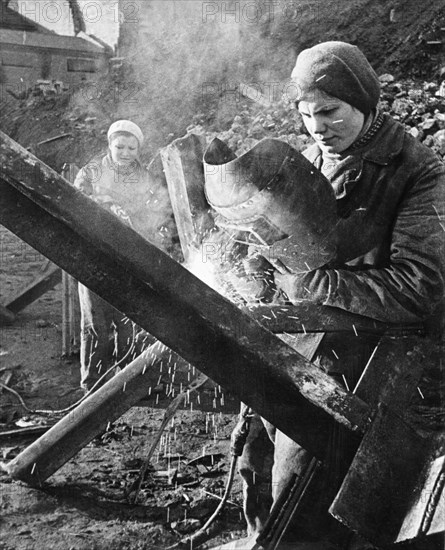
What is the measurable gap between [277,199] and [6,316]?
6.25 m

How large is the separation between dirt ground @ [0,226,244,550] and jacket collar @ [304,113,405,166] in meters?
2.38

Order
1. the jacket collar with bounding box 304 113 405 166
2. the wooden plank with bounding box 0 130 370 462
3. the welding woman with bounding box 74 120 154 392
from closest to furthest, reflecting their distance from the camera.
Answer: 1. the wooden plank with bounding box 0 130 370 462
2. the jacket collar with bounding box 304 113 405 166
3. the welding woman with bounding box 74 120 154 392

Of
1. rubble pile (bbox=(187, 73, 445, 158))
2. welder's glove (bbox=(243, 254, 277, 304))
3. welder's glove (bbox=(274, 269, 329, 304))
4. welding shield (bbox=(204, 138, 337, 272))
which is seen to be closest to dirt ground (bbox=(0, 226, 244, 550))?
welder's glove (bbox=(243, 254, 277, 304))

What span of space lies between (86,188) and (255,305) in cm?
400

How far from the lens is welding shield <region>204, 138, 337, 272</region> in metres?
2.14

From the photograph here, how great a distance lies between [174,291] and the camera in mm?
1803

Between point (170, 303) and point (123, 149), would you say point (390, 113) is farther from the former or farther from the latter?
point (170, 303)

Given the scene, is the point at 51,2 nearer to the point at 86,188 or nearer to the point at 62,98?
the point at 62,98

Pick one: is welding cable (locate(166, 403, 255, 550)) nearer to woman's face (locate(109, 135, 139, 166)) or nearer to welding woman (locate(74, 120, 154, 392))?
welding woman (locate(74, 120, 154, 392))

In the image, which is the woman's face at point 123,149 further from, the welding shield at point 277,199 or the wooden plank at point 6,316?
the welding shield at point 277,199

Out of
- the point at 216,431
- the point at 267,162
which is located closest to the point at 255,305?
the point at 267,162

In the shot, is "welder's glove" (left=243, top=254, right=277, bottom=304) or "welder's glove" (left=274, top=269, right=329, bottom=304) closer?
"welder's glove" (left=274, top=269, right=329, bottom=304)

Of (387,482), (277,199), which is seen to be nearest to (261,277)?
(277,199)

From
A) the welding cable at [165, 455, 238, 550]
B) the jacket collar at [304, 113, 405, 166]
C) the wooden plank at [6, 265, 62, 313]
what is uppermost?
the jacket collar at [304, 113, 405, 166]
